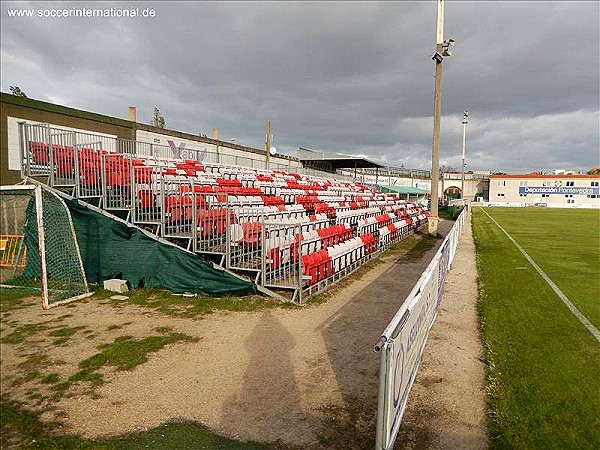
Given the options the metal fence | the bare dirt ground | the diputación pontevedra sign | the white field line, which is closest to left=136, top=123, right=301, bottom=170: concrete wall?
the bare dirt ground

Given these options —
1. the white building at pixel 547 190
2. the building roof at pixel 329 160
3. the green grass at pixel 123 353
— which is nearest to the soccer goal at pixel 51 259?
the green grass at pixel 123 353

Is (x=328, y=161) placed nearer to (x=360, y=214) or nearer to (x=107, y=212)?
(x=360, y=214)

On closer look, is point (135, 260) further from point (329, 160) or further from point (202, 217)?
point (329, 160)

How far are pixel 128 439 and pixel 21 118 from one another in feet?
54.7

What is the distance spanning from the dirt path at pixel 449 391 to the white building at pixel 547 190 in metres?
75.1

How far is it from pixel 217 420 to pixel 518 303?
666 centimetres

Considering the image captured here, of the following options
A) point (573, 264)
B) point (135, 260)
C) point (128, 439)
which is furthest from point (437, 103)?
point (128, 439)

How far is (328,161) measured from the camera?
4016cm

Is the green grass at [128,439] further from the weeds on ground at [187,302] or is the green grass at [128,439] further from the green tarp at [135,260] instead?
the green tarp at [135,260]

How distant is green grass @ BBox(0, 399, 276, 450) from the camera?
314cm

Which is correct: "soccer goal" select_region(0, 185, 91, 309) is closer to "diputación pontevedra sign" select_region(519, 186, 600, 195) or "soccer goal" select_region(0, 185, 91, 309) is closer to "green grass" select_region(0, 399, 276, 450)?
"green grass" select_region(0, 399, 276, 450)

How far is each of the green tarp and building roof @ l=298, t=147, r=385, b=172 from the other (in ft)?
97.9

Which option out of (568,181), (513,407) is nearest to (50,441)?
(513,407)

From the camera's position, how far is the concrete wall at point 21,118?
14.6 m
